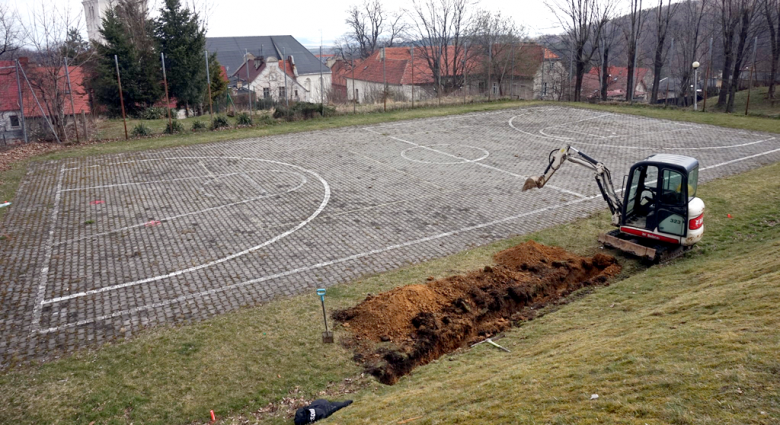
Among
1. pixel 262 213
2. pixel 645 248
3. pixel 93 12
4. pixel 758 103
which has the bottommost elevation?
pixel 645 248

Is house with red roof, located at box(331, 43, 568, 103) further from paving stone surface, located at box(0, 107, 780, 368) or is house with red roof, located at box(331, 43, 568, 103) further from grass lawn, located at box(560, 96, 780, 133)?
paving stone surface, located at box(0, 107, 780, 368)

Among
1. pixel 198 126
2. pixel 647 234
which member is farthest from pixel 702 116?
pixel 198 126

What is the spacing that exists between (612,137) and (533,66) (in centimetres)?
2090

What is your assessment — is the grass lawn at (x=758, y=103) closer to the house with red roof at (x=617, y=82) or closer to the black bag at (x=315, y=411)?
the house with red roof at (x=617, y=82)

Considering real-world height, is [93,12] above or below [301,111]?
above

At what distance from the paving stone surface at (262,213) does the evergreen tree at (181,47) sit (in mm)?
11910

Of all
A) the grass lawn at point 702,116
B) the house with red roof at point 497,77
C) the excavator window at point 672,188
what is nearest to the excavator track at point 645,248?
the excavator window at point 672,188

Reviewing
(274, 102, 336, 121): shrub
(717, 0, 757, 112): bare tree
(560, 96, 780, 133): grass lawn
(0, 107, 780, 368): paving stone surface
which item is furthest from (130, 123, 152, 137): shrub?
(717, 0, 757, 112): bare tree

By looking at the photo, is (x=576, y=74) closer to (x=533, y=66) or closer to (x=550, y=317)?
(x=533, y=66)

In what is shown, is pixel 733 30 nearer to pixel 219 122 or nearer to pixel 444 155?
pixel 444 155

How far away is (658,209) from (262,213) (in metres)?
11.0

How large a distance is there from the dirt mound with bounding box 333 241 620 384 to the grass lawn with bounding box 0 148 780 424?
41 cm

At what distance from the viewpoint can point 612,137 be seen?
2662 centimetres

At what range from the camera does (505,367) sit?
26.2 ft
